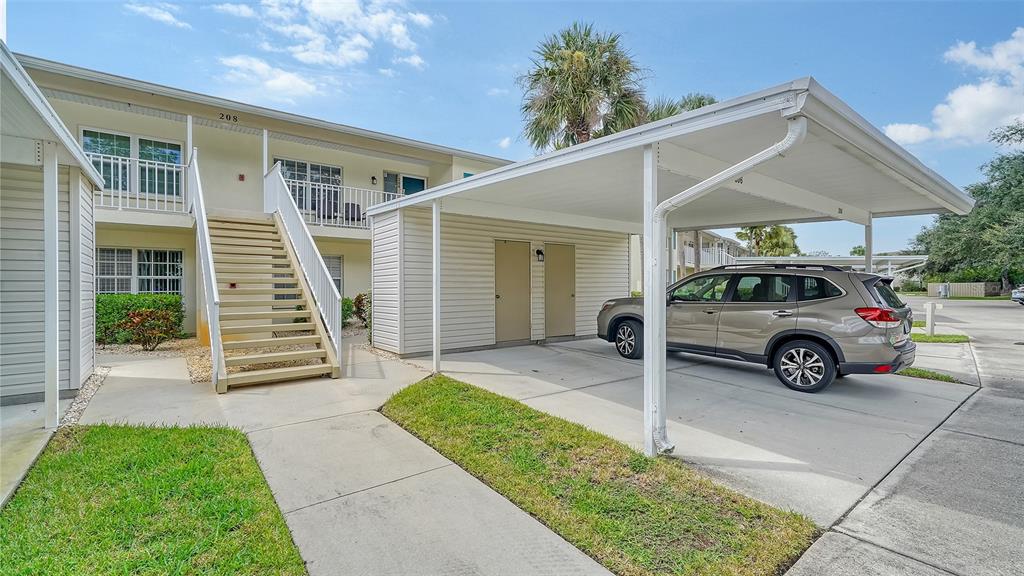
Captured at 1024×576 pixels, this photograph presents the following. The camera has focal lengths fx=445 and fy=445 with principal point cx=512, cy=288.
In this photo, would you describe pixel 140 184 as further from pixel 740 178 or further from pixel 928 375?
pixel 928 375

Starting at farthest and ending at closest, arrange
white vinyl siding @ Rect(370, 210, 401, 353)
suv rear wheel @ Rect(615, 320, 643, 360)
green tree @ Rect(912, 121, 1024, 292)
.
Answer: green tree @ Rect(912, 121, 1024, 292) → white vinyl siding @ Rect(370, 210, 401, 353) → suv rear wheel @ Rect(615, 320, 643, 360)

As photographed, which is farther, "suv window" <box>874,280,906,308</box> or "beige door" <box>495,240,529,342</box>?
"beige door" <box>495,240,529,342</box>

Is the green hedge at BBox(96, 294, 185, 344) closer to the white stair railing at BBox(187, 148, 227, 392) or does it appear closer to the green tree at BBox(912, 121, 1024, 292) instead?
the white stair railing at BBox(187, 148, 227, 392)

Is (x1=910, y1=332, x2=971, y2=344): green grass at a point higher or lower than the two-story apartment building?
lower

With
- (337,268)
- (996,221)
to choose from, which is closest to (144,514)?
(337,268)

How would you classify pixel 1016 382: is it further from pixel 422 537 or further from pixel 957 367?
pixel 422 537

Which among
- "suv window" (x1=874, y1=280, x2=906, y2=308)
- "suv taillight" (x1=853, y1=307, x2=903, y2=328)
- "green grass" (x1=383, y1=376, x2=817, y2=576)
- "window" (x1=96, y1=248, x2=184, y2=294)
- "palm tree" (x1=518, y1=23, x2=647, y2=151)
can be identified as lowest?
"green grass" (x1=383, y1=376, x2=817, y2=576)

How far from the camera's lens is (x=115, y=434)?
12.6 feet

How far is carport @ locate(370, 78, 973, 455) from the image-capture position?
10.3 ft

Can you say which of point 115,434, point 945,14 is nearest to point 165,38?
point 115,434

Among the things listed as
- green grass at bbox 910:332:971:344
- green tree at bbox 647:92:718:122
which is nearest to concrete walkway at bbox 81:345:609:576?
green tree at bbox 647:92:718:122

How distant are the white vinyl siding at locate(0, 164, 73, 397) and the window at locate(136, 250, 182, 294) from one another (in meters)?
5.56

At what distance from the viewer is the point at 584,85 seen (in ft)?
37.0

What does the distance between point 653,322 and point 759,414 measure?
214 cm
